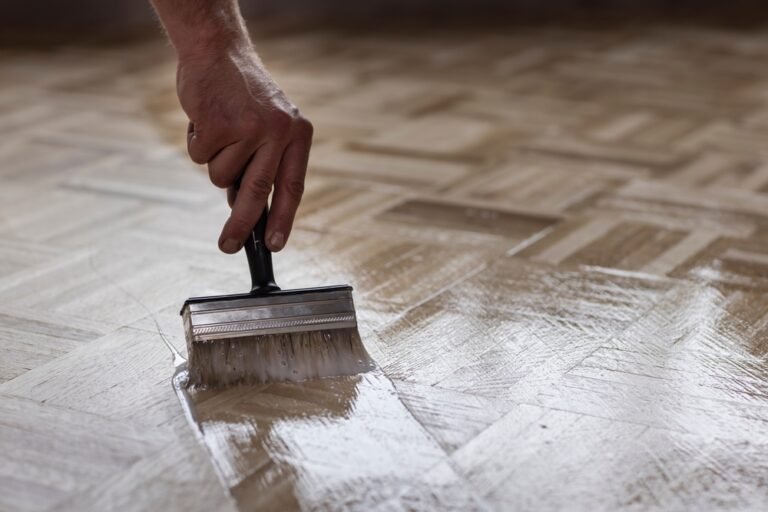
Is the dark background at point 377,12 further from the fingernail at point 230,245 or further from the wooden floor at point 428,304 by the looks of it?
the fingernail at point 230,245

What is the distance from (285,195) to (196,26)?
0.52ft

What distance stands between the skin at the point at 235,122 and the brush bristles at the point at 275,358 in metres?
0.08

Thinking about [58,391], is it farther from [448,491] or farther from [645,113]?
[645,113]

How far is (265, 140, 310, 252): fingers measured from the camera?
913 mm

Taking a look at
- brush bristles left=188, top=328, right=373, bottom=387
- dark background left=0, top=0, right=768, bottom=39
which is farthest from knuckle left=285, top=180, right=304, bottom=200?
dark background left=0, top=0, right=768, bottom=39

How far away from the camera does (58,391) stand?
0.91 meters

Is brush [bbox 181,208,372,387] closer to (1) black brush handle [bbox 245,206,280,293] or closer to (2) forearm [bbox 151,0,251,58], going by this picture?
(1) black brush handle [bbox 245,206,280,293]

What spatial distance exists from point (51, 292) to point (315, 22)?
7.80ft

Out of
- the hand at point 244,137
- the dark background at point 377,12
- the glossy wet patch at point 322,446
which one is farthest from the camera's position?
the dark background at point 377,12

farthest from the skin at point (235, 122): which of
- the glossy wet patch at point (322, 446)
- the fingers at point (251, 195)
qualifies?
the glossy wet patch at point (322, 446)

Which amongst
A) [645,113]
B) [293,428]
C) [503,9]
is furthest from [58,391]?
[503,9]

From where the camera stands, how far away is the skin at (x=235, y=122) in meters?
0.90

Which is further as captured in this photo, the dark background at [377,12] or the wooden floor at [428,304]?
the dark background at [377,12]

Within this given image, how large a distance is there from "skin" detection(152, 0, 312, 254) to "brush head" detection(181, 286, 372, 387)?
5 centimetres
